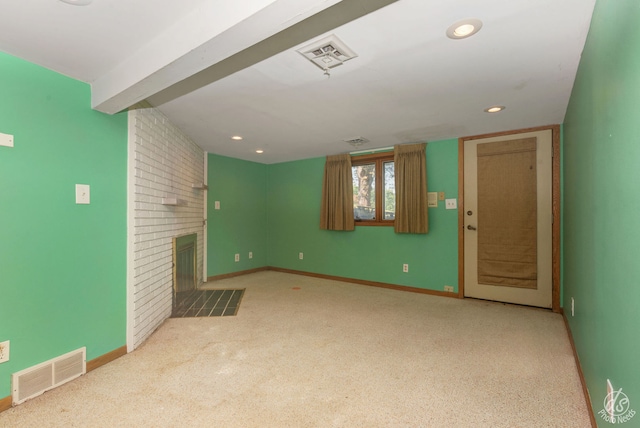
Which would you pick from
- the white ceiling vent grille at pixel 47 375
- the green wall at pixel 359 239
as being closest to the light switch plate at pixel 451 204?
the green wall at pixel 359 239

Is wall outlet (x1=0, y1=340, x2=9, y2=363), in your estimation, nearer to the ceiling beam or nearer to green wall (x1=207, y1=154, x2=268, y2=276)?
the ceiling beam

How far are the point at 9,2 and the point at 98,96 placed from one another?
0.74 metres

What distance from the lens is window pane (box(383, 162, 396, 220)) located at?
445 cm

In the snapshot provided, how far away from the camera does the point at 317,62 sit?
1917 millimetres

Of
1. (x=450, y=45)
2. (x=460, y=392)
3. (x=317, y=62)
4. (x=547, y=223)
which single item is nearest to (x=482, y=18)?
(x=450, y=45)

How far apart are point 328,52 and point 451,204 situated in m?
2.88

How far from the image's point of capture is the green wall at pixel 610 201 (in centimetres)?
97

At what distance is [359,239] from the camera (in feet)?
15.5

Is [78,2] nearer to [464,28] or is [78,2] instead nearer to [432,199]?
[464,28]

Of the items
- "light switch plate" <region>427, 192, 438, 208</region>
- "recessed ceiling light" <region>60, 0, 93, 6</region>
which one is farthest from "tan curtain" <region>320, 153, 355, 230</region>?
"recessed ceiling light" <region>60, 0, 93, 6</region>

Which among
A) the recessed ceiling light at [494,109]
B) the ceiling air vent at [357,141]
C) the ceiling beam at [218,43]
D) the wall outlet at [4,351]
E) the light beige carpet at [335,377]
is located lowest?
the light beige carpet at [335,377]

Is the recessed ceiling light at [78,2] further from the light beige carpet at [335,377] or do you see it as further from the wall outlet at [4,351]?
the light beige carpet at [335,377]

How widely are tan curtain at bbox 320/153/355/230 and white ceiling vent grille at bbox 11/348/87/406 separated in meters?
3.50

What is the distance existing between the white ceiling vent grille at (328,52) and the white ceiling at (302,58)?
0.05 meters
